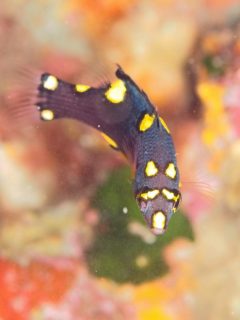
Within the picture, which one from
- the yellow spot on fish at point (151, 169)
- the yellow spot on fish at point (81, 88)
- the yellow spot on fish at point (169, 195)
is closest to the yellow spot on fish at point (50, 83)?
the yellow spot on fish at point (81, 88)

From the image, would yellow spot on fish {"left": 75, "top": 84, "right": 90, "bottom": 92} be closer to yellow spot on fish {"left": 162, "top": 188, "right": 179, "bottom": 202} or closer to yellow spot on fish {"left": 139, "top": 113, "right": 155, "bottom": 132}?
yellow spot on fish {"left": 139, "top": 113, "right": 155, "bottom": 132}

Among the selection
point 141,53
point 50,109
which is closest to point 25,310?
point 50,109

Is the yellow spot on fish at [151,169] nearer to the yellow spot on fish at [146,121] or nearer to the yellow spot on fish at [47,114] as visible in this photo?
the yellow spot on fish at [146,121]

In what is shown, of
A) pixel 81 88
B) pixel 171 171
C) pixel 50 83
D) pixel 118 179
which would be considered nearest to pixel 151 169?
pixel 171 171

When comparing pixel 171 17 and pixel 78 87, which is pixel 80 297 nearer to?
pixel 78 87

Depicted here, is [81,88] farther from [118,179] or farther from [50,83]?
[118,179]

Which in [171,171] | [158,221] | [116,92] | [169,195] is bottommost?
[158,221]

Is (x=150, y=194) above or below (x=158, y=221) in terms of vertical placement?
above

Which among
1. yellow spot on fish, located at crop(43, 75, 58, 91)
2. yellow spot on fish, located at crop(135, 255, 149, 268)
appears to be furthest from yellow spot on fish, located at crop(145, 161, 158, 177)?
yellow spot on fish, located at crop(135, 255, 149, 268)
